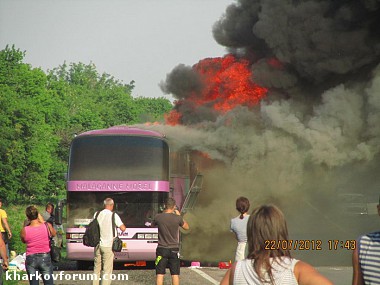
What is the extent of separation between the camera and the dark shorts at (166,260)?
45.5 feet

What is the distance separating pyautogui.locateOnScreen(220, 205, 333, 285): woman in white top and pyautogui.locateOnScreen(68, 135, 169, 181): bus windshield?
53.7 ft

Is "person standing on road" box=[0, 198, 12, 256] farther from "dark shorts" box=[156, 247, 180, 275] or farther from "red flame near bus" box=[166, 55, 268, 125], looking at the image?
"red flame near bus" box=[166, 55, 268, 125]

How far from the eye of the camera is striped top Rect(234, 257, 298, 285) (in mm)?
5332

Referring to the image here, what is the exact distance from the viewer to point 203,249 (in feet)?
83.0

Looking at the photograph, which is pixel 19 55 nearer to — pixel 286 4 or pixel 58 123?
pixel 58 123

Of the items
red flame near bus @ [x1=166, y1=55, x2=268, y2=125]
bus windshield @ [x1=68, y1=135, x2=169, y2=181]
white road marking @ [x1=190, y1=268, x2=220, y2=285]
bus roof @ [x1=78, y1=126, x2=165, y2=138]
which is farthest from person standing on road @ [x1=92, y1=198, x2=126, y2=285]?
red flame near bus @ [x1=166, y1=55, x2=268, y2=125]

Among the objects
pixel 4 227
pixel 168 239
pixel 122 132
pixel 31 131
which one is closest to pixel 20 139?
pixel 31 131

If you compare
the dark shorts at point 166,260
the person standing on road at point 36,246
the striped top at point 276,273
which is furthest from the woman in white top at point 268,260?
the dark shorts at point 166,260

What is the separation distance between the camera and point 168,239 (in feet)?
45.3

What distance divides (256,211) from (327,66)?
987 inches

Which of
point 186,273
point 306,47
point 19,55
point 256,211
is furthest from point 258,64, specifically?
point 19,55

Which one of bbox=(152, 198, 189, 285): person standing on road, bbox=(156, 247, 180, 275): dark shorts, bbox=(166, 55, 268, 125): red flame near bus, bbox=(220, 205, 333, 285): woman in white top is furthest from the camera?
bbox=(166, 55, 268, 125): red flame near bus

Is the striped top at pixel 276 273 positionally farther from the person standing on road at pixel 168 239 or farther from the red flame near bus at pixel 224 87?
the red flame near bus at pixel 224 87

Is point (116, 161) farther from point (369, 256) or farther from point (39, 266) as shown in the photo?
point (369, 256)
